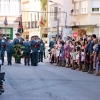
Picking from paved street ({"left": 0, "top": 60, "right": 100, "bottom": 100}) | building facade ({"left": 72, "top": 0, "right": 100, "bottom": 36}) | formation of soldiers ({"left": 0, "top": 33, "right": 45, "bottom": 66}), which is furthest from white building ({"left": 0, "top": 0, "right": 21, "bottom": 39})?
paved street ({"left": 0, "top": 60, "right": 100, "bottom": 100})

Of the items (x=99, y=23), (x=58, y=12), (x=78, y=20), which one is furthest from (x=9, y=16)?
(x=99, y=23)

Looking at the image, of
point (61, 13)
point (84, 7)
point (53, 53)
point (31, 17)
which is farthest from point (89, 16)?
point (31, 17)

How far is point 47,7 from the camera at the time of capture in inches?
2643

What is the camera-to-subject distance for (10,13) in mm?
80125

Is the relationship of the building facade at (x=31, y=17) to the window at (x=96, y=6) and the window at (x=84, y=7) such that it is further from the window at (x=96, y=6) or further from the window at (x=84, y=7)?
the window at (x=96, y=6)

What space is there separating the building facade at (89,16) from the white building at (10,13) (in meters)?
26.3

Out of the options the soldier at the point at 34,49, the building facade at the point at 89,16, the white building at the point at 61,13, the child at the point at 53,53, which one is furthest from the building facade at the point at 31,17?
the soldier at the point at 34,49

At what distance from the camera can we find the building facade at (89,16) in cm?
5201

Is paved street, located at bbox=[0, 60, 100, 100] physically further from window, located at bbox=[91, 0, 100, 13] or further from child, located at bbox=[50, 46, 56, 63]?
window, located at bbox=[91, 0, 100, 13]

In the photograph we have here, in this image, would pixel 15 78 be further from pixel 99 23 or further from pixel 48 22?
pixel 48 22

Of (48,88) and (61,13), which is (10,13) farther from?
(48,88)

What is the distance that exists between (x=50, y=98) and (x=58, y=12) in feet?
149

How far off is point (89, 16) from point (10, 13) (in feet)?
97.6

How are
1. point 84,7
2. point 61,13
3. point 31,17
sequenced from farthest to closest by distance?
point 31,17, point 61,13, point 84,7
